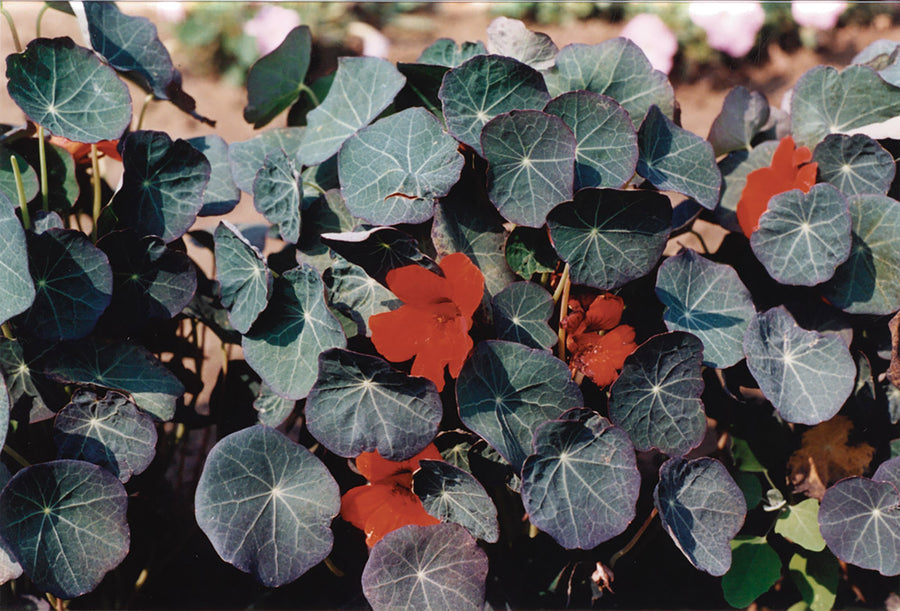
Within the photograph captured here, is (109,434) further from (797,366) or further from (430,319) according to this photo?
(797,366)

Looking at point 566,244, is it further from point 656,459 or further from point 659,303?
point 656,459

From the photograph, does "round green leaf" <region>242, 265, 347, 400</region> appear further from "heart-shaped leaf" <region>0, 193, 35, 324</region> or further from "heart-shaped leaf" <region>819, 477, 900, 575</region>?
"heart-shaped leaf" <region>819, 477, 900, 575</region>

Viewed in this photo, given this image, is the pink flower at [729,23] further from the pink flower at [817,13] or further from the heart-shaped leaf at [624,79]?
the heart-shaped leaf at [624,79]

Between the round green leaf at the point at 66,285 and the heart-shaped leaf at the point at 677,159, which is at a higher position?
the heart-shaped leaf at the point at 677,159

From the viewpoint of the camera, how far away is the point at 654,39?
12.4 ft

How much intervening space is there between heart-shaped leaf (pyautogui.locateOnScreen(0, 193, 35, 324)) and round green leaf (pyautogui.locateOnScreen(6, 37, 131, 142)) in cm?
24

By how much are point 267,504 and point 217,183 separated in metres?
0.70

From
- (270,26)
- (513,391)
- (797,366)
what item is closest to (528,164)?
(513,391)

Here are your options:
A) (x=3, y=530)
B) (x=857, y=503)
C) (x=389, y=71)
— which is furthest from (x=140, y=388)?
(x=857, y=503)

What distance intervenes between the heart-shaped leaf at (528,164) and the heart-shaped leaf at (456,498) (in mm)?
416

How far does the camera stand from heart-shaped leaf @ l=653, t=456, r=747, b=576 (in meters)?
1.13

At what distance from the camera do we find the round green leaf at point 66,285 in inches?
46.1

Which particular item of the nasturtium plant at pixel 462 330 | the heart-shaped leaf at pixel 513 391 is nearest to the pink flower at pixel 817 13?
the nasturtium plant at pixel 462 330

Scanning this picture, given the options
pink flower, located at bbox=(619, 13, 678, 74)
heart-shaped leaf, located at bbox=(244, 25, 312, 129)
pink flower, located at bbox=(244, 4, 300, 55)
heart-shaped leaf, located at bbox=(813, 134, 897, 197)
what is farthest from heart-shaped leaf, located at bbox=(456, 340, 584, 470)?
pink flower, located at bbox=(244, 4, 300, 55)
